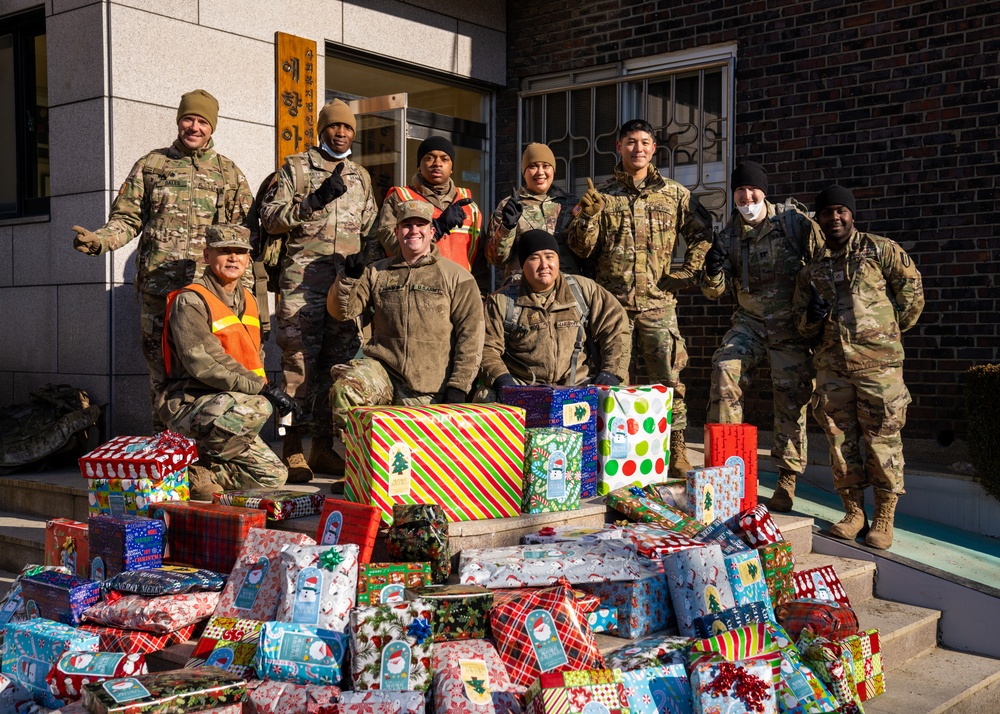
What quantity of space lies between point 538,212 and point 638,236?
0.69 m

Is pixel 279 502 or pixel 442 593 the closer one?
pixel 442 593

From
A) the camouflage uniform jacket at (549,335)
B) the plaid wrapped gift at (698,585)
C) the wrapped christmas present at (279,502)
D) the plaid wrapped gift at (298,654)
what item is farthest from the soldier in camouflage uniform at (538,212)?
the plaid wrapped gift at (298,654)

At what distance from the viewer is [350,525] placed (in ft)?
14.2

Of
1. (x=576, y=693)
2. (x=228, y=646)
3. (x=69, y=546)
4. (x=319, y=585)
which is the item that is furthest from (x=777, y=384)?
(x=69, y=546)

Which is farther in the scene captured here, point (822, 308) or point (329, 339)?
point (329, 339)

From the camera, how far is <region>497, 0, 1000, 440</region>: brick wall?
724cm

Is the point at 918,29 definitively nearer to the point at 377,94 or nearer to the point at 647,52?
the point at 647,52

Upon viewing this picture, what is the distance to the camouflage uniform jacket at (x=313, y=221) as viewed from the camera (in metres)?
6.07

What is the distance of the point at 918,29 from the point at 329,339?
5.13 metres

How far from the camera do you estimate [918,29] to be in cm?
758

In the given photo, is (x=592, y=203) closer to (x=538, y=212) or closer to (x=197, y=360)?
(x=538, y=212)

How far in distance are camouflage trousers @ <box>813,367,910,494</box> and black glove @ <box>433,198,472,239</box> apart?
8.07ft

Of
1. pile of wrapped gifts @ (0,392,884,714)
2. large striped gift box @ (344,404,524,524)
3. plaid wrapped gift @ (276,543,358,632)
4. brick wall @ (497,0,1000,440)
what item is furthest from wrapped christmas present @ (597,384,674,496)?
brick wall @ (497,0,1000,440)

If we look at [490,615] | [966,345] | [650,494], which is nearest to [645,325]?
[650,494]
